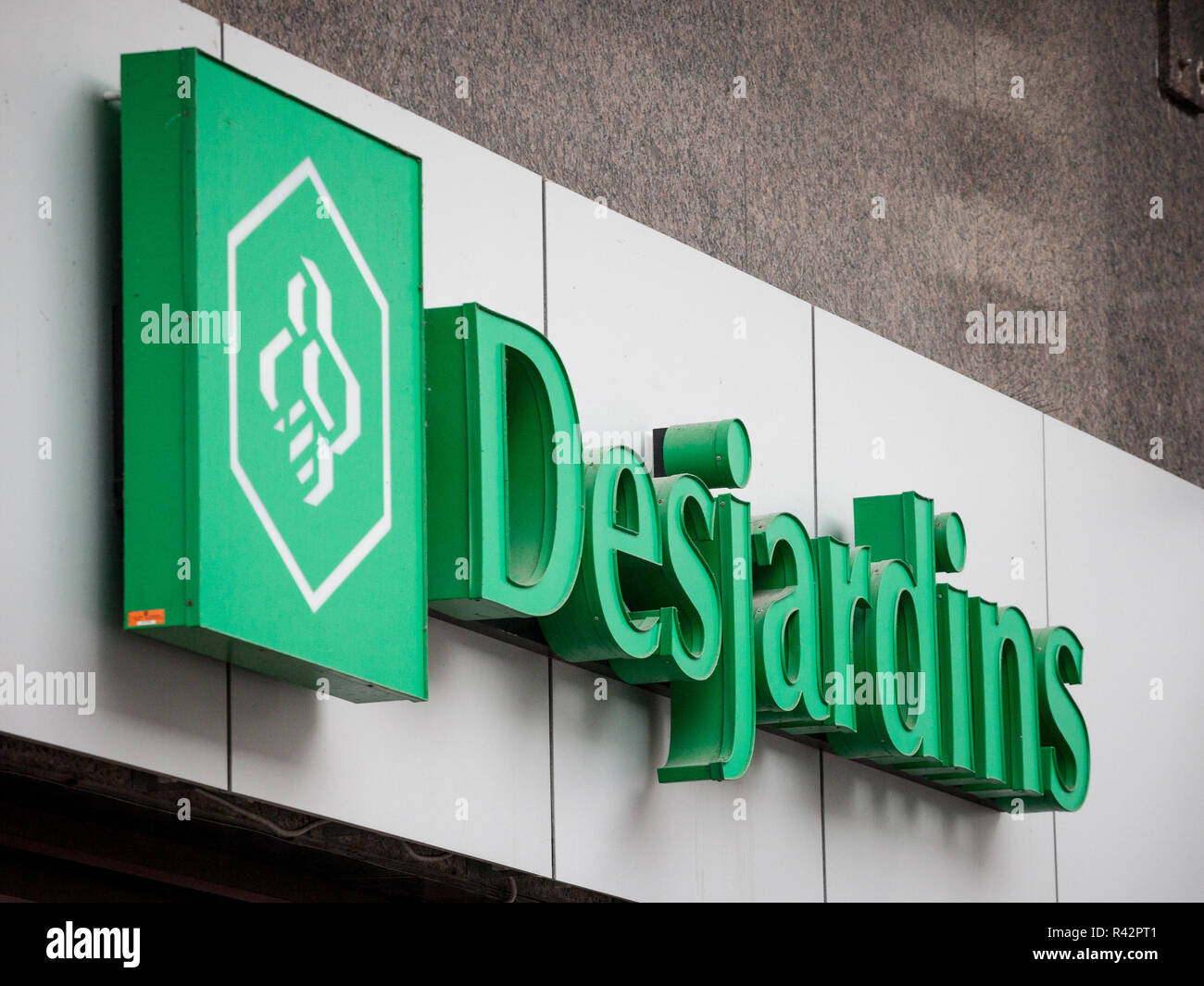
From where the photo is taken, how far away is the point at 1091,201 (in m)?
6.54

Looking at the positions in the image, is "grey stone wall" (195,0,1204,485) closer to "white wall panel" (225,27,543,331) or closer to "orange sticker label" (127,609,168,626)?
"white wall panel" (225,27,543,331)

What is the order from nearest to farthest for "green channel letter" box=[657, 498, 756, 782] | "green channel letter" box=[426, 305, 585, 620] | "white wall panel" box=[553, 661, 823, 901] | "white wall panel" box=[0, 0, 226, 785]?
"white wall panel" box=[0, 0, 226, 785] → "green channel letter" box=[426, 305, 585, 620] → "white wall panel" box=[553, 661, 823, 901] → "green channel letter" box=[657, 498, 756, 782]

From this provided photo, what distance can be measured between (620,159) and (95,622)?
7.02ft

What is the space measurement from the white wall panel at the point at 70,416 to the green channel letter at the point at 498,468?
561 mm

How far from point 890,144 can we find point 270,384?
298 cm

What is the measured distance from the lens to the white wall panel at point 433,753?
3.29 metres

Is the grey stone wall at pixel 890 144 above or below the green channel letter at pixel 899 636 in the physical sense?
above

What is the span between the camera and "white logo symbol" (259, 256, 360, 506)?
10.4 ft

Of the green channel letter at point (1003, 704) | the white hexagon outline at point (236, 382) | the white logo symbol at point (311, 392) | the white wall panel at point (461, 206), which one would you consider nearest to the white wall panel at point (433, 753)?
the white hexagon outline at point (236, 382)

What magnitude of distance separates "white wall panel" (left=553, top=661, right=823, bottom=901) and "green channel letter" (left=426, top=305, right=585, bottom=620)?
0.38m

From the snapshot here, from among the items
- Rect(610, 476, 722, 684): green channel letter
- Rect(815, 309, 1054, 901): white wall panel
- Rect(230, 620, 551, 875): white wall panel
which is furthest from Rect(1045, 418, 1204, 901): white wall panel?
Rect(230, 620, 551, 875): white wall panel

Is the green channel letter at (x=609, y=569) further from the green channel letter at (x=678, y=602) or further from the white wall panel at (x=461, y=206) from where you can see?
the white wall panel at (x=461, y=206)
